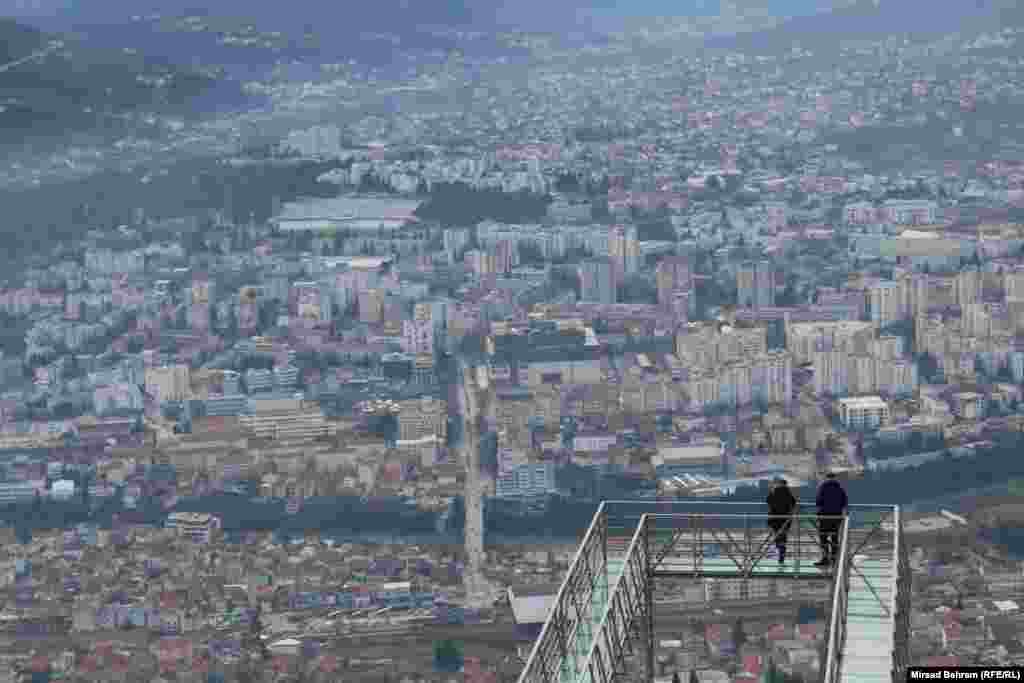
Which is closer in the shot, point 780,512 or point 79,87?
point 780,512

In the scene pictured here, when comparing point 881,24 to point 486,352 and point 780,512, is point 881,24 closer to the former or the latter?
point 486,352

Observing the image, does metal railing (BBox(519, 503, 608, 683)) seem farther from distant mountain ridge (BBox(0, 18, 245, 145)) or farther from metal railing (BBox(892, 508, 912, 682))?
distant mountain ridge (BBox(0, 18, 245, 145))

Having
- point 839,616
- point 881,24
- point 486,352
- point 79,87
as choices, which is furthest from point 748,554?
point 881,24

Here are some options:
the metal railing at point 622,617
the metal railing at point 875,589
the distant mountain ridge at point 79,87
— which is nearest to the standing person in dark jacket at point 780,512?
the metal railing at point 875,589

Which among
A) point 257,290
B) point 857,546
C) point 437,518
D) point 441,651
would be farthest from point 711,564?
point 257,290

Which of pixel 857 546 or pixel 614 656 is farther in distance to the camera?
pixel 857 546

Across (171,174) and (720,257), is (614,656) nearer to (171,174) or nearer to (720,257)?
(720,257)

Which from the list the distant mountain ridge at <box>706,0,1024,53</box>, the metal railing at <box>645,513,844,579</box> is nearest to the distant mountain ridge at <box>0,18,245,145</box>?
the distant mountain ridge at <box>706,0,1024,53</box>
